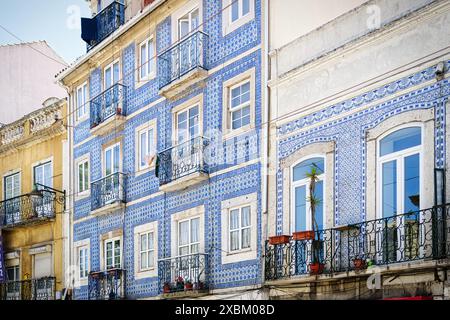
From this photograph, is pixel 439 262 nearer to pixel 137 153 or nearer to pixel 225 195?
pixel 225 195

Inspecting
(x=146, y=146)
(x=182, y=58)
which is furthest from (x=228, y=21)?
(x=146, y=146)

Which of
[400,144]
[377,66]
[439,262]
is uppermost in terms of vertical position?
[377,66]

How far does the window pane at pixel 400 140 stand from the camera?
1086 centimetres

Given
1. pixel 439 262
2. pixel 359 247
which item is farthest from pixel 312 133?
pixel 439 262

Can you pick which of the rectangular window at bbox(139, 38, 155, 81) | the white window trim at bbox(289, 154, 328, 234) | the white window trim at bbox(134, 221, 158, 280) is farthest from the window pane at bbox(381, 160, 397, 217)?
the rectangular window at bbox(139, 38, 155, 81)

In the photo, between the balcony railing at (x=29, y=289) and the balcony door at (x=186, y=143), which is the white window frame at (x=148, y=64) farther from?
the balcony railing at (x=29, y=289)

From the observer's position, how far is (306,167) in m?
12.7

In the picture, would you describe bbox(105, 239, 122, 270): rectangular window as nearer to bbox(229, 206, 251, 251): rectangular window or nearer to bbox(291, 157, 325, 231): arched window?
bbox(229, 206, 251, 251): rectangular window

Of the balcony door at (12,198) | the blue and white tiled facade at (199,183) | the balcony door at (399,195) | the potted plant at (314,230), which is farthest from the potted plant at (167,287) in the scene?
the balcony door at (12,198)

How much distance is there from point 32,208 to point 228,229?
678cm

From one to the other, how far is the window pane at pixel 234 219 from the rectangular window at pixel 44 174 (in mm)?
6719

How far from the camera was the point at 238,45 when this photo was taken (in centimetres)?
1436

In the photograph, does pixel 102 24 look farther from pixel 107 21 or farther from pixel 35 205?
pixel 35 205

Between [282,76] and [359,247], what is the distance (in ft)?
10.1
